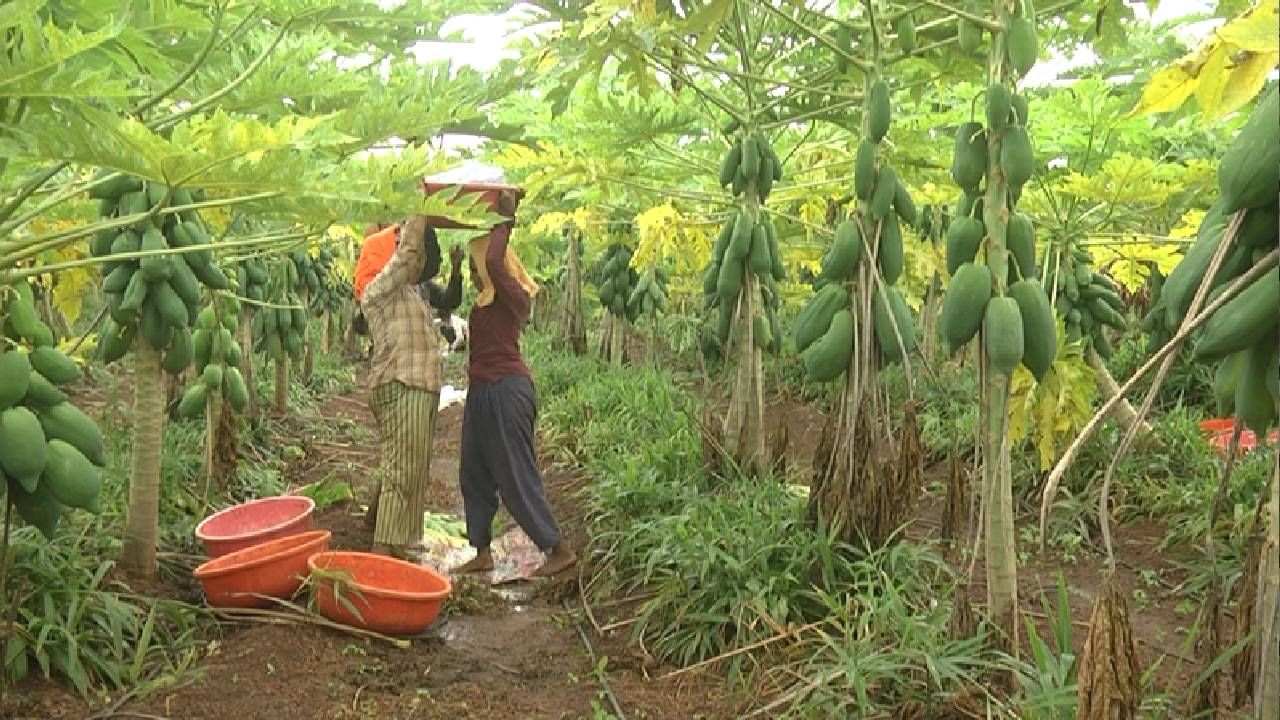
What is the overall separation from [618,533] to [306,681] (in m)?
1.36

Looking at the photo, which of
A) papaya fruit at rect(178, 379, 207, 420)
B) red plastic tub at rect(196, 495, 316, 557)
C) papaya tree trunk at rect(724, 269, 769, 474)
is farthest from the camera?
papaya fruit at rect(178, 379, 207, 420)

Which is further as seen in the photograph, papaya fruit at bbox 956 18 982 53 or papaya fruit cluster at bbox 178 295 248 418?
papaya fruit cluster at bbox 178 295 248 418

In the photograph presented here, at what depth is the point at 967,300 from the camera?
2191 millimetres

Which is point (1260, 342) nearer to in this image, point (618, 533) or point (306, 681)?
point (306, 681)

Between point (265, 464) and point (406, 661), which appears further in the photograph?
point (265, 464)

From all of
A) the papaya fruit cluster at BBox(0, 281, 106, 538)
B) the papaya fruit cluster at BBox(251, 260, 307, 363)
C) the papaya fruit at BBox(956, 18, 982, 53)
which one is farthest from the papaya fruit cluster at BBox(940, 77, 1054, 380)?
the papaya fruit cluster at BBox(251, 260, 307, 363)

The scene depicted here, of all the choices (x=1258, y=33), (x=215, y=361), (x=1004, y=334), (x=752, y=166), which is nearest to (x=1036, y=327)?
(x=1004, y=334)

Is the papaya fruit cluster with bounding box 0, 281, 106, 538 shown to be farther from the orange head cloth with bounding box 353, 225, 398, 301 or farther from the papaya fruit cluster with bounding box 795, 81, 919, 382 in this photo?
the orange head cloth with bounding box 353, 225, 398, 301

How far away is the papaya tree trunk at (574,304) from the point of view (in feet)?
32.5

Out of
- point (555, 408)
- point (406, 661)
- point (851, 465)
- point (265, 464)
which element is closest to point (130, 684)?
point (406, 661)

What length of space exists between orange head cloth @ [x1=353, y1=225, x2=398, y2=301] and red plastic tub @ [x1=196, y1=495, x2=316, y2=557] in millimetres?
915

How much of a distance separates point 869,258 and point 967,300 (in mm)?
709

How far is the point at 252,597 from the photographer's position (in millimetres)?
3051

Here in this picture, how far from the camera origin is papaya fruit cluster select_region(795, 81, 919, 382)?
9.43 feet
